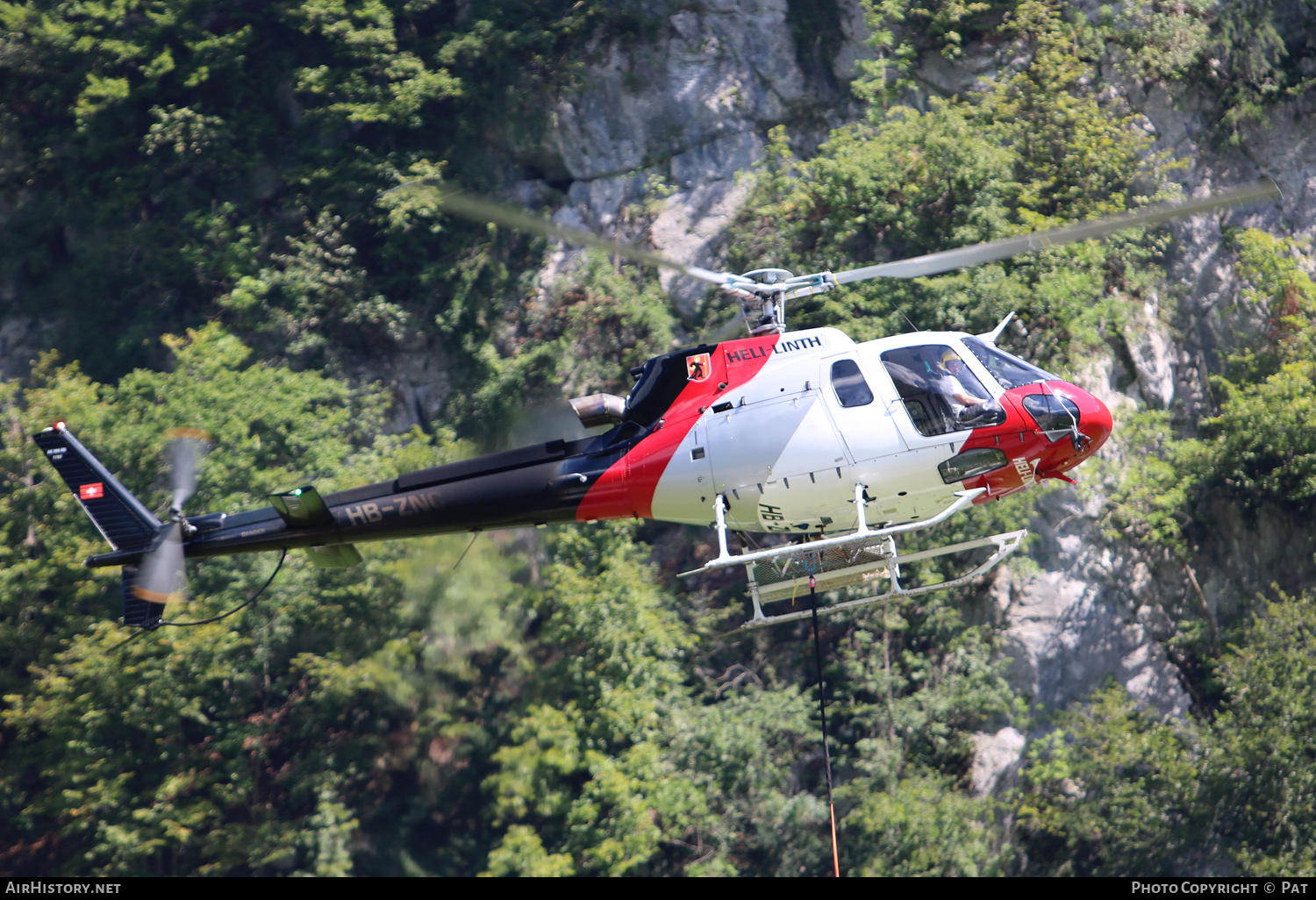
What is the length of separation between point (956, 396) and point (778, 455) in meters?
1.72

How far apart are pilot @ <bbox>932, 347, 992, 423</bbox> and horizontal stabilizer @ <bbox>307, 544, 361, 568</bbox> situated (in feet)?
20.2

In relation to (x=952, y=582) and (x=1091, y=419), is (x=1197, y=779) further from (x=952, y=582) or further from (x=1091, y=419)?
(x=1091, y=419)

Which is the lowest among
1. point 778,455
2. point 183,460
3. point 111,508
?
point 111,508

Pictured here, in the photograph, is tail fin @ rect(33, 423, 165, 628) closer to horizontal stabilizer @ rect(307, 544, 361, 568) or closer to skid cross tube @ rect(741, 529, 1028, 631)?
horizontal stabilizer @ rect(307, 544, 361, 568)

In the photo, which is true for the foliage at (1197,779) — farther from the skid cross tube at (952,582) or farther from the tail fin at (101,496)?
the tail fin at (101,496)

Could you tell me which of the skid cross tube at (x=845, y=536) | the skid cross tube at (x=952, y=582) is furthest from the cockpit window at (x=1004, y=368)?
the skid cross tube at (x=952, y=582)

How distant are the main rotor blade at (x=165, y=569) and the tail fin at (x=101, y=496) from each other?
0.75 feet

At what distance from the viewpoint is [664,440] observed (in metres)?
A: 11.9

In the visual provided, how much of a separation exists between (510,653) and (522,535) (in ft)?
7.90

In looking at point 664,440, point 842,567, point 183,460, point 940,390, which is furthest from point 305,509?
point 940,390

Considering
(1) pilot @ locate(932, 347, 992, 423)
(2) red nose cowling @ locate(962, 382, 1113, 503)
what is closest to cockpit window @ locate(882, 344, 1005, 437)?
(1) pilot @ locate(932, 347, 992, 423)

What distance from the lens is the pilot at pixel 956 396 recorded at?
11.2 metres

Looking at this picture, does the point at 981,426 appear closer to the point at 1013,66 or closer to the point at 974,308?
the point at 974,308

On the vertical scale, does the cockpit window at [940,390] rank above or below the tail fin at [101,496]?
above
